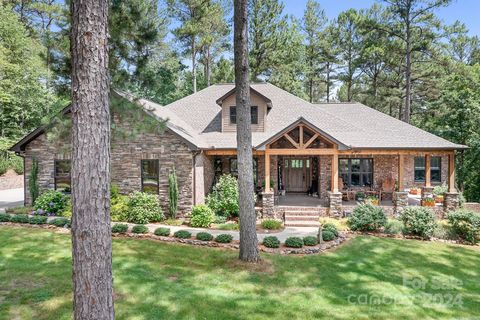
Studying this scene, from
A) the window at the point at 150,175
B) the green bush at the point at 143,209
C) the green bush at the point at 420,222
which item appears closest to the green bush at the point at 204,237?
the green bush at the point at 143,209

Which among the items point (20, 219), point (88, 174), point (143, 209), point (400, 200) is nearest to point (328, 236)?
point (400, 200)

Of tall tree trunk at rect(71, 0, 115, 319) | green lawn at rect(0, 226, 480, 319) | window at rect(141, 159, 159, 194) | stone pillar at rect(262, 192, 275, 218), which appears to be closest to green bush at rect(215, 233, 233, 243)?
green lawn at rect(0, 226, 480, 319)

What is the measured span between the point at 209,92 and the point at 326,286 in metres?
16.2

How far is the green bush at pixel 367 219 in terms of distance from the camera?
11.6 meters

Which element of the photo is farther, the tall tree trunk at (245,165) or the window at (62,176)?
the window at (62,176)

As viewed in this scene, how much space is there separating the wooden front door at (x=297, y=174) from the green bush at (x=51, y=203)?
12.0m

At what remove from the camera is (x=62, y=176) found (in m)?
14.1

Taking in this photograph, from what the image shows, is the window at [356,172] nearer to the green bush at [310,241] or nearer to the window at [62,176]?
the green bush at [310,241]

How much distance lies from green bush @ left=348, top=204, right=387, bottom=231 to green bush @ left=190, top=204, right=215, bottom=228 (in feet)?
19.3

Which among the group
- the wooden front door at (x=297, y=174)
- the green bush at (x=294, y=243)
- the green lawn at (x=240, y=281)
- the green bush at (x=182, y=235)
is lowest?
the green lawn at (x=240, y=281)

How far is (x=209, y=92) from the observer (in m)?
20.5

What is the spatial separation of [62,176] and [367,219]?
14.2 metres

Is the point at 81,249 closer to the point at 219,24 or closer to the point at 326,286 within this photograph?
the point at 326,286

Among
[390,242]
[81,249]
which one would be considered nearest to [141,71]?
[81,249]
